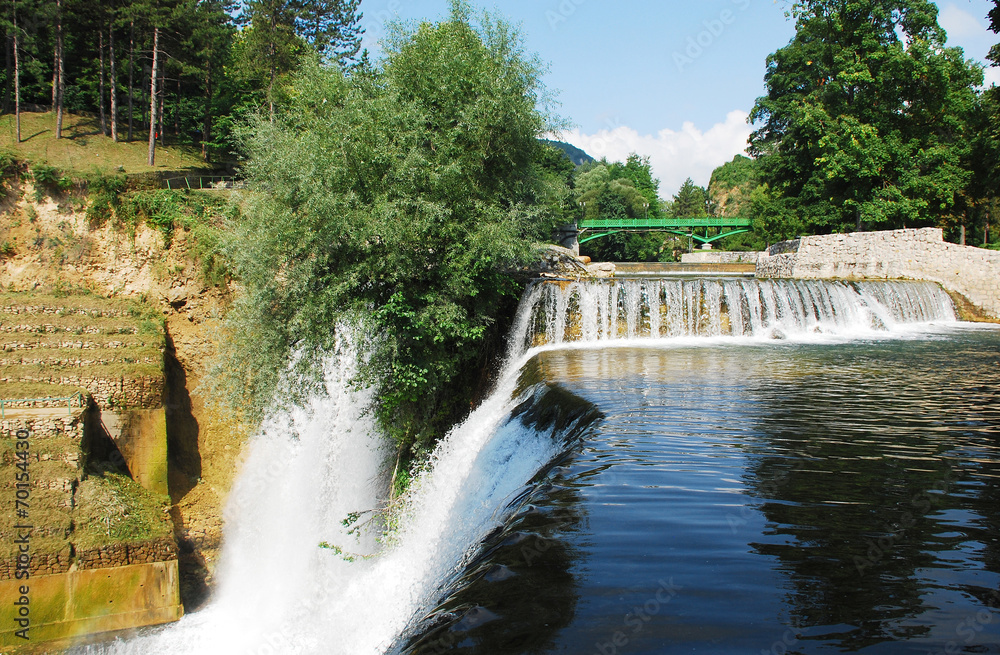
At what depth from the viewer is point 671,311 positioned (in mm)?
16062

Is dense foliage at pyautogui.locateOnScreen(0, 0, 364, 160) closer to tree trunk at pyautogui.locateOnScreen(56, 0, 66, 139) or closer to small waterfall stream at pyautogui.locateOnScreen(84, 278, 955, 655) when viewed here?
tree trunk at pyautogui.locateOnScreen(56, 0, 66, 139)

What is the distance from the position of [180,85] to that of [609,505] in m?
38.6

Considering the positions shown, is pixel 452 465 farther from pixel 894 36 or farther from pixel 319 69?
pixel 894 36

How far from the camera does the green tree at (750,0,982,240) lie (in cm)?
2464

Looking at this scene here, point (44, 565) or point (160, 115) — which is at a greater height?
point (160, 115)

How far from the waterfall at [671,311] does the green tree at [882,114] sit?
11.4 m

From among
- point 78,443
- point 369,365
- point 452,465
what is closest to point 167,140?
point 78,443

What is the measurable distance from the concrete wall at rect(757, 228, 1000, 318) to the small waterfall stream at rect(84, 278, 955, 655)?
1500 mm

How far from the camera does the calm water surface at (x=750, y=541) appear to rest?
301 centimetres

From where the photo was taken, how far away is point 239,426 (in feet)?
54.7

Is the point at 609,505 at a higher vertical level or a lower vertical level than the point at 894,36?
lower

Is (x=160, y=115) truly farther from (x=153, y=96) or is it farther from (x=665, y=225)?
(x=665, y=225)

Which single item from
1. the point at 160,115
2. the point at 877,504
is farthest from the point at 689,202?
the point at 877,504

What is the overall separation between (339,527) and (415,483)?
2221 millimetres
